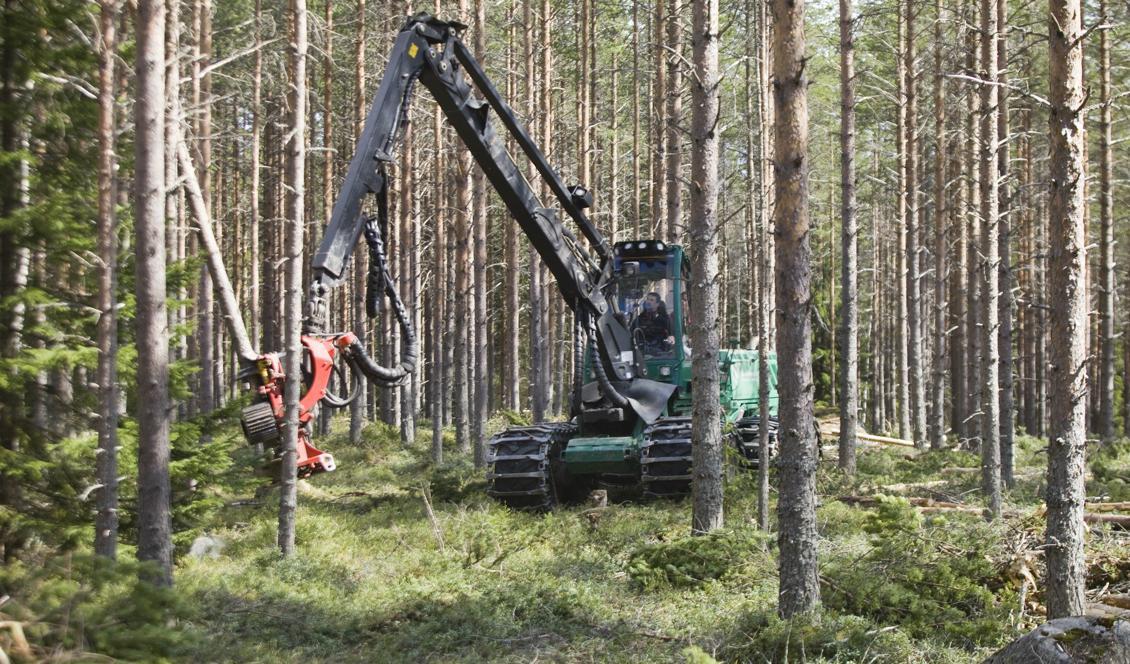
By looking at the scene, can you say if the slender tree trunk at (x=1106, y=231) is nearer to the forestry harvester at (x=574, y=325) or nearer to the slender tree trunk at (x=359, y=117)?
the forestry harvester at (x=574, y=325)

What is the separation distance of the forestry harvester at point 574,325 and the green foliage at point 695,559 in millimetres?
2797

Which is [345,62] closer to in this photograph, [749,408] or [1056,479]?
[749,408]

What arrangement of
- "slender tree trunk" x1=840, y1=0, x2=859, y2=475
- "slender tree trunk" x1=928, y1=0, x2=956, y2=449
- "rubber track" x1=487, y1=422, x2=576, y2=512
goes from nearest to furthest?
"rubber track" x1=487, y1=422, x2=576, y2=512 < "slender tree trunk" x1=840, y1=0, x2=859, y2=475 < "slender tree trunk" x1=928, y1=0, x2=956, y2=449

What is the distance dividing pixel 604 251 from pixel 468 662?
22.3 feet

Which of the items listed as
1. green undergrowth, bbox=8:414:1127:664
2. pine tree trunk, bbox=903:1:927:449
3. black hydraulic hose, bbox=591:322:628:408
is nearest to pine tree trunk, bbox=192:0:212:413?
green undergrowth, bbox=8:414:1127:664

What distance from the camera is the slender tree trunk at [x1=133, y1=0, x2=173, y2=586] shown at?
23.8ft

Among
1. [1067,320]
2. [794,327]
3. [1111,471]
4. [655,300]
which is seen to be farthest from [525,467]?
[1111,471]

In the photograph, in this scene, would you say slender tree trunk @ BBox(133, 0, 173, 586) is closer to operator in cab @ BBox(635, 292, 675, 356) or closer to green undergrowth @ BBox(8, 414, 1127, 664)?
green undergrowth @ BBox(8, 414, 1127, 664)

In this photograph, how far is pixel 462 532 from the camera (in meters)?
11.5

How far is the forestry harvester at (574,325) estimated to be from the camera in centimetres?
892

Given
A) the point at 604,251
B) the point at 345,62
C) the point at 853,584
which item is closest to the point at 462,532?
the point at 604,251

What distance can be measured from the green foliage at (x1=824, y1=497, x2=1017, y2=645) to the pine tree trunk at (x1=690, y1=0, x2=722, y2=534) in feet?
5.65

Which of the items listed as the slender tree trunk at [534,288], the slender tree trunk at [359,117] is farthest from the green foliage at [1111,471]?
the slender tree trunk at [359,117]

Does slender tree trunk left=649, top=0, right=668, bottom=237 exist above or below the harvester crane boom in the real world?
above
